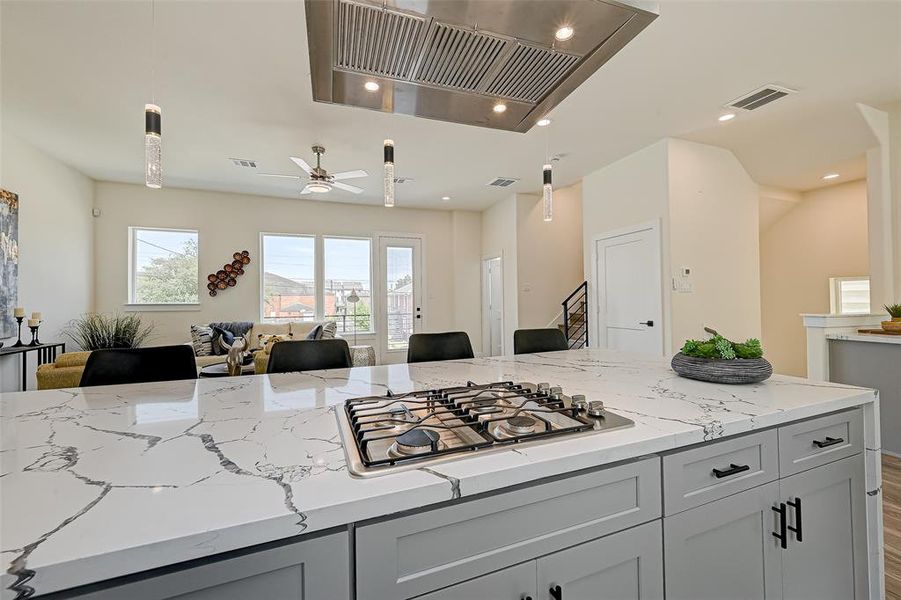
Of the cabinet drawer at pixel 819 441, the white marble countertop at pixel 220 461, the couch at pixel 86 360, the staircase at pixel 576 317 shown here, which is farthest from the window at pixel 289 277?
the cabinet drawer at pixel 819 441

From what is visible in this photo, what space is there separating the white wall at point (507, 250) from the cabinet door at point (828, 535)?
460 centimetres

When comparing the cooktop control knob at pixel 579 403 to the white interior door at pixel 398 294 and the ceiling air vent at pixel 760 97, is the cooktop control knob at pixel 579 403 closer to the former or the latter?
the ceiling air vent at pixel 760 97

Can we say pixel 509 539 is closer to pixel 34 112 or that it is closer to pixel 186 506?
pixel 186 506

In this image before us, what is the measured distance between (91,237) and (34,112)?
243 cm

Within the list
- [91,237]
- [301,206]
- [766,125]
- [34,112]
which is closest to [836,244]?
[766,125]

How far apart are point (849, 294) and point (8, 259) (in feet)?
32.9

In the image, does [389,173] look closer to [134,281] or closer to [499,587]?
[499,587]

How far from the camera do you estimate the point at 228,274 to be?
593 centimetres

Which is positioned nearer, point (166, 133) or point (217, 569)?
point (217, 569)

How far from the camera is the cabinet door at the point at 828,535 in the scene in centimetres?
113

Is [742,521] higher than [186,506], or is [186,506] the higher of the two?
[186,506]

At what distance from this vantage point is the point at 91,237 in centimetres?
522

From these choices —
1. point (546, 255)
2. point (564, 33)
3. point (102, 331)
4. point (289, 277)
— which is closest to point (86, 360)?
point (102, 331)

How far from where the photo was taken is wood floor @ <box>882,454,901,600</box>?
1600 millimetres
